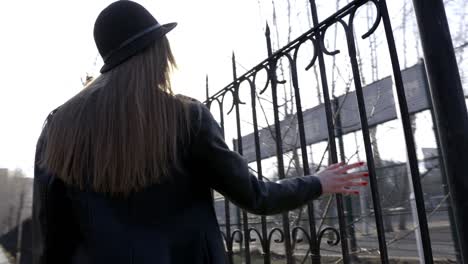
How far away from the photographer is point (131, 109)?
1014 mm

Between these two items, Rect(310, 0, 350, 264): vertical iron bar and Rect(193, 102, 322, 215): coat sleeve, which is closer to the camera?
Rect(193, 102, 322, 215): coat sleeve

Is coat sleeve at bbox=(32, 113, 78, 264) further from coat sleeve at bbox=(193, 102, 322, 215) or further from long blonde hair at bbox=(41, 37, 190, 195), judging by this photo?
coat sleeve at bbox=(193, 102, 322, 215)

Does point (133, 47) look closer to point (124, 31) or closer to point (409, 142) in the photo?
point (124, 31)

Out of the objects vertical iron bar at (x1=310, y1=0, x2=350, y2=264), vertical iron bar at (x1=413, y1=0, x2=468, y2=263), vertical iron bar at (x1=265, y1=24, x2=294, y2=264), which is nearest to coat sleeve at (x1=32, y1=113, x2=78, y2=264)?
vertical iron bar at (x1=310, y1=0, x2=350, y2=264)

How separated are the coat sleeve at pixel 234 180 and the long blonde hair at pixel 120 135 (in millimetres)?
60

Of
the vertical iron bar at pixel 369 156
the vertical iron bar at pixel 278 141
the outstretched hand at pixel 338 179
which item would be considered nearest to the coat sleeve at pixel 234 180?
the outstretched hand at pixel 338 179

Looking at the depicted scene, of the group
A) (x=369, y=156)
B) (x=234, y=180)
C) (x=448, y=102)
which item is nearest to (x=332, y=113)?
(x=369, y=156)

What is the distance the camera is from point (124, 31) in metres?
1.17

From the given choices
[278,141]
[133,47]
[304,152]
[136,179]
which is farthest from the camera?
[278,141]

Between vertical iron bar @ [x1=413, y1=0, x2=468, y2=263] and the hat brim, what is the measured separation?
904mm

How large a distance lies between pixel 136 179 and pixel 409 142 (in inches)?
40.1

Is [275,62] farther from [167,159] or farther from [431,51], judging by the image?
[167,159]

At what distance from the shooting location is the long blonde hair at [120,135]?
967 millimetres

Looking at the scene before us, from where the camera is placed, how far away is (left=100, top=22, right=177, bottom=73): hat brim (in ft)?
3.66
